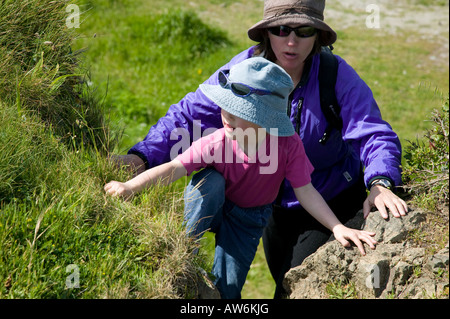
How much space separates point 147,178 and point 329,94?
1.64 meters

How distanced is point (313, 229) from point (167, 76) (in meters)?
6.85

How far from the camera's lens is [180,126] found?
4562 millimetres

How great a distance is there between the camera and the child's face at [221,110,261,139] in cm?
376

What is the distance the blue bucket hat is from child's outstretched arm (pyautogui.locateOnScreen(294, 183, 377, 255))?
479 mm

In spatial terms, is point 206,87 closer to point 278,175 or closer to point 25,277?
point 278,175

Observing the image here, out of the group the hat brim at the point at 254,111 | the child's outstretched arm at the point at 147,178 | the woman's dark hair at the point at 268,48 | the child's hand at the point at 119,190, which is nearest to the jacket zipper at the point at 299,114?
the woman's dark hair at the point at 268,48

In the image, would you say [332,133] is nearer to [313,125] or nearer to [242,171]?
[313,125]

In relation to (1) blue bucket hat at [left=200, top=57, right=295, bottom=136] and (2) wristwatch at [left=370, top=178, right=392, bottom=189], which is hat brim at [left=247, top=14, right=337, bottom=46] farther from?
(2) wristwatch at [left=370, top=178, right=392, bottom=189]

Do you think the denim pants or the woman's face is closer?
the denim pants

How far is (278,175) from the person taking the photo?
4008 millimetres

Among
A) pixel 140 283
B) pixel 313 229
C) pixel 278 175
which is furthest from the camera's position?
pixel 313 229

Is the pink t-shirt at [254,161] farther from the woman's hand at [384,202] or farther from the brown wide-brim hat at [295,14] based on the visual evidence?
the brown wide-brim hat at [295,14]

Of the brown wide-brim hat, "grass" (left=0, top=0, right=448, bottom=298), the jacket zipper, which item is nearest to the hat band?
the brown wide-brim hat

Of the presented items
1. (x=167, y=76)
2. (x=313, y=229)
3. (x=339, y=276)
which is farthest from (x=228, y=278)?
(x=167, y=76)
